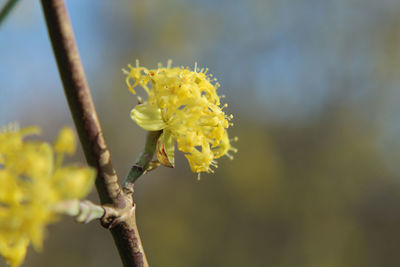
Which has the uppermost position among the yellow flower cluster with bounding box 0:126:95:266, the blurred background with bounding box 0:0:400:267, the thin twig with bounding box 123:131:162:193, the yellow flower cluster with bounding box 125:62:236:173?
the blurred background with bounding box 0:0:400:267

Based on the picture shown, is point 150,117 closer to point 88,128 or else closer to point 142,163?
point 142,163

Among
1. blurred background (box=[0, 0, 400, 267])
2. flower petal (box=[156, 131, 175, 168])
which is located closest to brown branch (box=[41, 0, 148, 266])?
flower petal (box=[156, 131, 175, 168])

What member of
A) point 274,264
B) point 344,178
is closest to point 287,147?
point 344,178

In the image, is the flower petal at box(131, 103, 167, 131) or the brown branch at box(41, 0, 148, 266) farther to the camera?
the flower petal at box(131, 103, 167, 131)

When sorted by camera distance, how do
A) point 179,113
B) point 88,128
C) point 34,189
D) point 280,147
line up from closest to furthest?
point 34,189 → point 88,128 → point 179,113 → point 280,147

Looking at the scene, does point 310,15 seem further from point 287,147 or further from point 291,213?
point 291,213

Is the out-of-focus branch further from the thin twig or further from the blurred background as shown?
the blurred background

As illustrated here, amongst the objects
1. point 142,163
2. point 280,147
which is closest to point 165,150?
point 142,163
